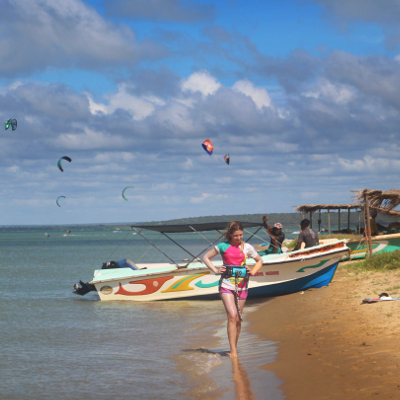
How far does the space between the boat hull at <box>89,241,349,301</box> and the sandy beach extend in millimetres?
658

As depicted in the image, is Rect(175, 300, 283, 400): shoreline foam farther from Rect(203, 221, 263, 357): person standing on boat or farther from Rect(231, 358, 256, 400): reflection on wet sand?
Rect(203, 221, 263, 357): person standing on boat

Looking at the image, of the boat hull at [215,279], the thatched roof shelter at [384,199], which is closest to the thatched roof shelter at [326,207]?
the thatched roof shelter at [384,199]

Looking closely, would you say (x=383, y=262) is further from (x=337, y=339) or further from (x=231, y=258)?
(x=231, y=258)

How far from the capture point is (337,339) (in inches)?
267

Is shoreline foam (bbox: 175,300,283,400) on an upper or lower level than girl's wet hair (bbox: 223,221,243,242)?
lower

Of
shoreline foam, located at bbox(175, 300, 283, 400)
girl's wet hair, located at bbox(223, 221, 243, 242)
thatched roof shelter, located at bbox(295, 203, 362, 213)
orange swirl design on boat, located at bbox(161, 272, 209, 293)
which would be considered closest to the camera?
shoreline foam, located at bbox(175, 300, 283, 400)

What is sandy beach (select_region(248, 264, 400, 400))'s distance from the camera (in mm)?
4801

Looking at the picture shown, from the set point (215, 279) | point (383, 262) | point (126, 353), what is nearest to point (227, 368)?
point (126, 353)

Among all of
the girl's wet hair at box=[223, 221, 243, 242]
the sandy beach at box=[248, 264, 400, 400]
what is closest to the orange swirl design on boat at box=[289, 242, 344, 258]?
the sandy beach at box=[248, 264, 400, 400]

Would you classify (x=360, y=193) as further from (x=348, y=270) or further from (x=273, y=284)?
(x=273, y=284)

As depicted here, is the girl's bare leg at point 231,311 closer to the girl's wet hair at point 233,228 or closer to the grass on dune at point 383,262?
the girl's wet hair at point 233,228

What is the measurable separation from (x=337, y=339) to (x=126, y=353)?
3.14 meters

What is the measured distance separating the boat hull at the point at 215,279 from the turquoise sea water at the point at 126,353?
1.01 feet

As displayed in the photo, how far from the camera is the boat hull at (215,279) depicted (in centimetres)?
1187
